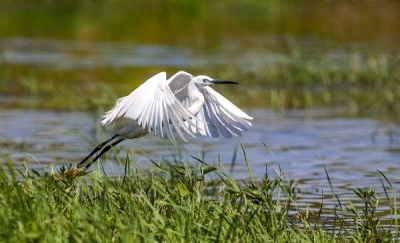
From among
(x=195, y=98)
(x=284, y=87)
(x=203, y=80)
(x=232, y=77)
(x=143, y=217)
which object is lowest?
(x=143, y=217)

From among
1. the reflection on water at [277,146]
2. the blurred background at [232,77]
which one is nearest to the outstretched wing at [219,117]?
the blurred background at [232,77]

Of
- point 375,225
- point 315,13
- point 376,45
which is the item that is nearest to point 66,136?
point 375,225

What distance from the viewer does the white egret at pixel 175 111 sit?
7.01 metres

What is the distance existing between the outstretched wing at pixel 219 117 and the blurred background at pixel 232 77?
45 cm

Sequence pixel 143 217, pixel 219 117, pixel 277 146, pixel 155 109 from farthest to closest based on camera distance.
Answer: pixel 277 146
pixel 219 117
pixel 155 109
pixel 143 217

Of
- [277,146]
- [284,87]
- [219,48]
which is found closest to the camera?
[277,146]

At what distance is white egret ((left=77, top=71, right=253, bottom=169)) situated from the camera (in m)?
7.01

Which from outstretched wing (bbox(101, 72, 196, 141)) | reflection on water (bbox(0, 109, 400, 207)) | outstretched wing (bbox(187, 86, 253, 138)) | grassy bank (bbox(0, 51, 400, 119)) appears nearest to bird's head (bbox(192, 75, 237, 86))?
outstretched wing (bbox(187, 86, 253, 138))

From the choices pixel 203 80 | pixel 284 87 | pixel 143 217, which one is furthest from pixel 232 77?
pixel 143 217

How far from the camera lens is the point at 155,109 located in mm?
7012

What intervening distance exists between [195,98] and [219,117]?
0.25 metres

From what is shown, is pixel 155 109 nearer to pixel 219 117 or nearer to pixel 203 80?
pixel 203 80

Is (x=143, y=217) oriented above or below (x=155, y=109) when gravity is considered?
below

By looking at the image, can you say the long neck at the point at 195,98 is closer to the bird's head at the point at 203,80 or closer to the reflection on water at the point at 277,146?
the bird's head at the point at 203,80
